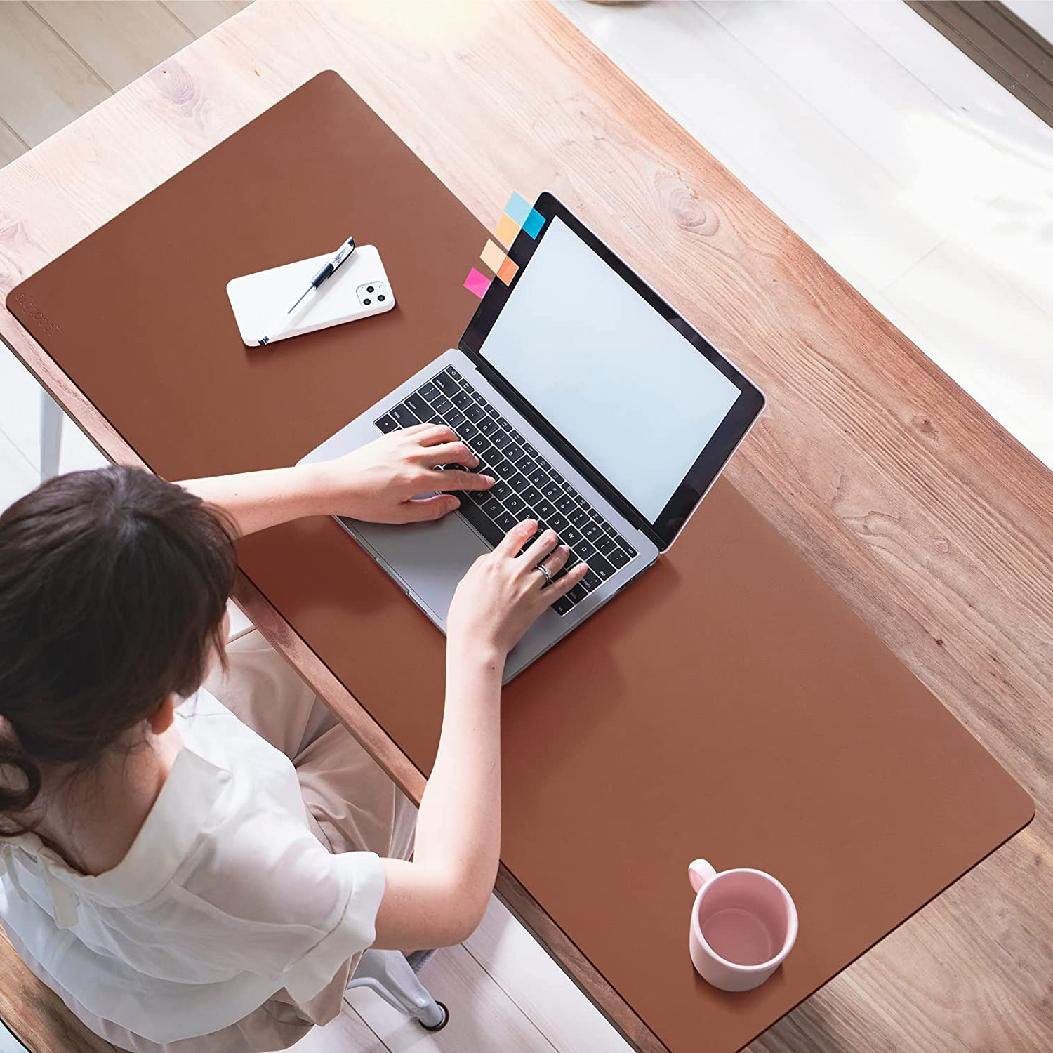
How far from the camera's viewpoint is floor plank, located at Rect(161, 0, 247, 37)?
244 cm

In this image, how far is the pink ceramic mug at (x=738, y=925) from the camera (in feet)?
3.56

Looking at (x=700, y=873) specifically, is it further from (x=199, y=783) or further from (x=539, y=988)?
(x=539, y=988)

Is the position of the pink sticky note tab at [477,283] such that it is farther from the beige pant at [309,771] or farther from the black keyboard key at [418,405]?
the beige pant at [309,771]

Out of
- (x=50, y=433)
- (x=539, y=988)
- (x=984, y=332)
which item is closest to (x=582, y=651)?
(x=539, y=988)

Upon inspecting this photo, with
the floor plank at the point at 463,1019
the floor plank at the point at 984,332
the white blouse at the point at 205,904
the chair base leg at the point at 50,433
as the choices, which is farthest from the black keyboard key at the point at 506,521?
the floor plank at the point at 984,332

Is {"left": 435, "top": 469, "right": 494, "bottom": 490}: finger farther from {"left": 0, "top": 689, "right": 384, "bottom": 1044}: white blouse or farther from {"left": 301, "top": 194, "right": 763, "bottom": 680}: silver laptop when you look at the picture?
{"left": 0, "top": 689, "right": 384, "bottom": 1044}: white blouse

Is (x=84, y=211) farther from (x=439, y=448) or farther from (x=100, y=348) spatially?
(x=439, y=448)

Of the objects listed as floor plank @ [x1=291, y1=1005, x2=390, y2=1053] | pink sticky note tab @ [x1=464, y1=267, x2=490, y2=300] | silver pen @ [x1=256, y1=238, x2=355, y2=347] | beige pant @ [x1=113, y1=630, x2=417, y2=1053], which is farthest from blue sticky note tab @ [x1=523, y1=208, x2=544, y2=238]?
floor plank @ [x1=291, y1=1005, x2=390, y2=1053]

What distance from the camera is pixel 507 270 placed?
128 centimetres

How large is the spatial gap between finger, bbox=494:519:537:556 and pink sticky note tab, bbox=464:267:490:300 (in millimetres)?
261

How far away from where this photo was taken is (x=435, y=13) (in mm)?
1736

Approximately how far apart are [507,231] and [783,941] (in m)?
0.68

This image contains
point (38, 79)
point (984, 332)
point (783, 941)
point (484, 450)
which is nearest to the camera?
point (783, 941)

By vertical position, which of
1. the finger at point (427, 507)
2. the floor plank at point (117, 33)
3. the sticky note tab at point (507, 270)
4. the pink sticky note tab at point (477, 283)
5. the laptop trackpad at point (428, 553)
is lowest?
the floor plank at point (117, 33)
